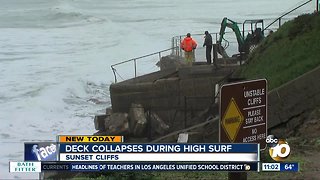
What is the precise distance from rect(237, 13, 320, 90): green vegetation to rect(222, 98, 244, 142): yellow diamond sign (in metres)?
6.89

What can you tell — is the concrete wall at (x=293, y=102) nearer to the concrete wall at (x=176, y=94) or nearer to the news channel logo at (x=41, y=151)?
the concrete wall at (x=176, y=94)

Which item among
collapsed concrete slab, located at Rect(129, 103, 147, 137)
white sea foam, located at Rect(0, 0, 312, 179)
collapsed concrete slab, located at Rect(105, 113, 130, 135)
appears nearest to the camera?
collapsed concrete slab, located at Rect(129, 103, 147, 137)

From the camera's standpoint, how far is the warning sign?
20.3ft

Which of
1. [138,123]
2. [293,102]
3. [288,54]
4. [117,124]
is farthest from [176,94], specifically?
[293,102]

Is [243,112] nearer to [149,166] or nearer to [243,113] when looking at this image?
[243,113]

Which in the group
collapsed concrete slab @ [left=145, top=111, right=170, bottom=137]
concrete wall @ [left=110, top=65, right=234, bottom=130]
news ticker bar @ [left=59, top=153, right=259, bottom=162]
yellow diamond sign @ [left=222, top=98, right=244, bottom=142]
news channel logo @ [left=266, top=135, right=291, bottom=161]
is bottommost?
collapsed concrete slab @ [left=145, top=111, right=170, bottom=137]

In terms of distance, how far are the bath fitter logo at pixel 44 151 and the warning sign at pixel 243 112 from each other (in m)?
1.76

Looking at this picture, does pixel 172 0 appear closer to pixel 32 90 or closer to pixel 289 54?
pixel 32 90

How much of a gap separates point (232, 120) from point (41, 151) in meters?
2.03

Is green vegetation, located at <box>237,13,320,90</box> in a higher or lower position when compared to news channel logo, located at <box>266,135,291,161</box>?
higher

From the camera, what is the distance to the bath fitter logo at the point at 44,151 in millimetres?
6202

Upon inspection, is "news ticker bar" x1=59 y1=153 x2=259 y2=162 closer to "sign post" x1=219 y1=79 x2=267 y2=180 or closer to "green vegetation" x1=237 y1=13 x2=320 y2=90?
"sign post" x1=219 y1=79 x2=267 y2=180

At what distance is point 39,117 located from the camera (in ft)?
87.7

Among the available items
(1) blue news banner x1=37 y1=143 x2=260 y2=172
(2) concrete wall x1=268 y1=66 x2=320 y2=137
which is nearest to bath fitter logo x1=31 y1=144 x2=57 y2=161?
(1) blue news banner x1=37 y1=143 x2=260 y2=172
